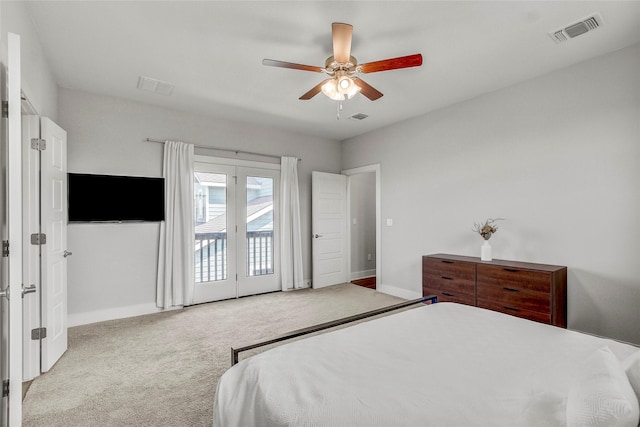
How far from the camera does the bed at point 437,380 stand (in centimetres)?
102

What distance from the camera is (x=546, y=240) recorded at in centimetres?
333

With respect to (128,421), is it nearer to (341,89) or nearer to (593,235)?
(341,89)

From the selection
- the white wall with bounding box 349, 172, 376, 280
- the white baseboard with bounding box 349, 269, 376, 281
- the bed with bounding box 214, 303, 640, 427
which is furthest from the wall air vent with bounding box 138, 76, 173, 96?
the white baseboard with bounding box 349, 269, 376, 281

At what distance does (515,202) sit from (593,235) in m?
0.78

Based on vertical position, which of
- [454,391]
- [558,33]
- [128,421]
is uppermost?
[558,33]

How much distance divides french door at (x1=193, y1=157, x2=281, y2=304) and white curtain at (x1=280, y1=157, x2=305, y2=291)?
11cm

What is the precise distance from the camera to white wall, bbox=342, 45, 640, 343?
112 inches

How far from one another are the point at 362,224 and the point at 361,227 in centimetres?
7

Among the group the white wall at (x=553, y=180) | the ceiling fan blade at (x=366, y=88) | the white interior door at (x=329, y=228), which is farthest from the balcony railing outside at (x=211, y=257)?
the ceiling fan blade at (x=366, y=88)

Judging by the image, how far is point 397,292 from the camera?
496 cm

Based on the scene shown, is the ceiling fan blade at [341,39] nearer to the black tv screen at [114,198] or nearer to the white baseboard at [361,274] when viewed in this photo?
the black tv screen at [114,198]

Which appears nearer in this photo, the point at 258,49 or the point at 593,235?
the point at 258,49

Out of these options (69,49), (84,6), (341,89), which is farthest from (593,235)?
(69,49)

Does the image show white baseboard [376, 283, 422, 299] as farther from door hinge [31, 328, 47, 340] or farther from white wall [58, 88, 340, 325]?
door hinge [31, 328, 47, 340]
